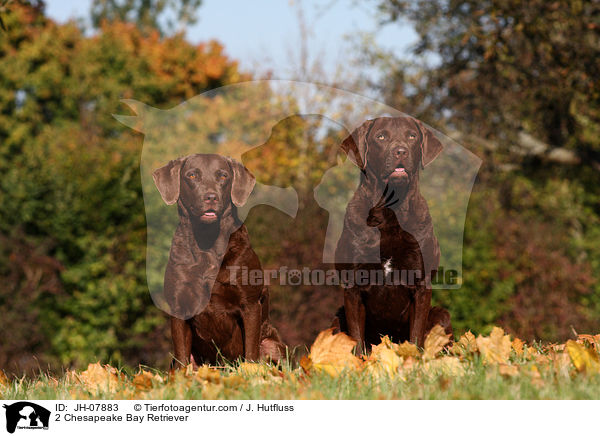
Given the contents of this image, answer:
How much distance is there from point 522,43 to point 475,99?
2.09 m

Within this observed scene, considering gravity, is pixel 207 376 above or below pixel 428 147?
below

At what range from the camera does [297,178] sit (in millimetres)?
9125

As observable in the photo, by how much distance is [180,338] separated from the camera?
358 cm

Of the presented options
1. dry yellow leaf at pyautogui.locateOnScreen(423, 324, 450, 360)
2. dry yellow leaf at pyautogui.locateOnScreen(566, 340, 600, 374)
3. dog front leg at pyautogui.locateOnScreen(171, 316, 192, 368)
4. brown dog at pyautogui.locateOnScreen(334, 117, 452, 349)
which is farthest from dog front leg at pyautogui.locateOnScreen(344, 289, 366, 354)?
dry yellow leaf at pyautogui.locateOnScreen(566, 340, 600, 374)

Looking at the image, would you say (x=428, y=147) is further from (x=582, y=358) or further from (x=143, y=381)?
(x=143, y=381)

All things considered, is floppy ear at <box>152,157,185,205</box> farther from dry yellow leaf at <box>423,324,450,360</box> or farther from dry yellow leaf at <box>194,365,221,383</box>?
dry yellow leaf at <box>423,324,450,360</box>

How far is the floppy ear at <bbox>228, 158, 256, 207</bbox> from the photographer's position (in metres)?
3.54

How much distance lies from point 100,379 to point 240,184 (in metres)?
1.26

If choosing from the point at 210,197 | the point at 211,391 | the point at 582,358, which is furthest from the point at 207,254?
the point at 582,358
